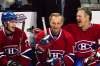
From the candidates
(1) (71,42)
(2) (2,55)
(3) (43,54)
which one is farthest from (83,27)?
(2) (2,55)

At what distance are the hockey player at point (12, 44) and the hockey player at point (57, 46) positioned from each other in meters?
0.14

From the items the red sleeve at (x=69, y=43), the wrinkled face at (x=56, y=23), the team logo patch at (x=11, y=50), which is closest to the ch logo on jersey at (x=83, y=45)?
Answer: the red sleeve at (x=69, y=43)

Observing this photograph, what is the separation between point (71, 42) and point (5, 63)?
627 millimetres

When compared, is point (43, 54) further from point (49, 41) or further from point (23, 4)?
point (23, 4)

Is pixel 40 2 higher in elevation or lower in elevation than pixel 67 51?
higher

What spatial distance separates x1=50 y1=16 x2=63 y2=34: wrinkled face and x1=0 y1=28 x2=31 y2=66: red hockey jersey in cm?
31

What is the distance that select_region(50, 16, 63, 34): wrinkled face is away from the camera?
4022 millimetres

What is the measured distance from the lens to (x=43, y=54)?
401 cm

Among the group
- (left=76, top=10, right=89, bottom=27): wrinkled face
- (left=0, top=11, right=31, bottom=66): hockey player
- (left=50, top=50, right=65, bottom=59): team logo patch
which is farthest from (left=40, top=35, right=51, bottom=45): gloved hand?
(left=76, top=10, right=89, bottom=27): wrinkled face

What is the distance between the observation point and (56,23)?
13.2 feet

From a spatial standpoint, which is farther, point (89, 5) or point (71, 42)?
point (89, 5)

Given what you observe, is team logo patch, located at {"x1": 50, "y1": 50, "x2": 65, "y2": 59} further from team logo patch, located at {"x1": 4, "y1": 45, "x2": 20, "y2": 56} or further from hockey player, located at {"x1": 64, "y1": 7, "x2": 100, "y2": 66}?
team logo patch, located at {"x1": 4, "y1": 45, "x2": 20, "y2": 56}

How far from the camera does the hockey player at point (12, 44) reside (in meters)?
4.06

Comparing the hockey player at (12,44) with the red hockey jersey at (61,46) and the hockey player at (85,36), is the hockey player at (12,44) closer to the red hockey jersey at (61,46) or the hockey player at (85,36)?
the red hockey jersey at (61,46)
